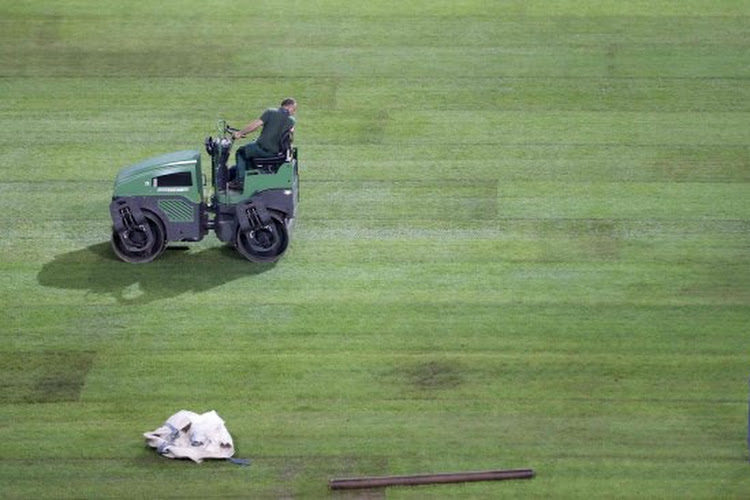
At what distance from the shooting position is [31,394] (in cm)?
1748

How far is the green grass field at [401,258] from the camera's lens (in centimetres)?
1666

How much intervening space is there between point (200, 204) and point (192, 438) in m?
3.87

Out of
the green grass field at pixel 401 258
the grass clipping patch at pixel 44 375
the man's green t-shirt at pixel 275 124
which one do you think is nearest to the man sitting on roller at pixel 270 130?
the man's green t-shirt at pixel 275 124

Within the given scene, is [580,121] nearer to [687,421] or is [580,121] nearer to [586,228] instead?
[586,228]

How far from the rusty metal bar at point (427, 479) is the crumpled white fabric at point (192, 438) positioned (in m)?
1.11

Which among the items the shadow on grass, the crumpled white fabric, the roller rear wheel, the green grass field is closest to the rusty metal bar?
the green grass field

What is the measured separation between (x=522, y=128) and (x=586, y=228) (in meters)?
2.83

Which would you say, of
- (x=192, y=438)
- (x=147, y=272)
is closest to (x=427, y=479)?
(x=192, y=438)

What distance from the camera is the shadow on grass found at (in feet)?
63.6

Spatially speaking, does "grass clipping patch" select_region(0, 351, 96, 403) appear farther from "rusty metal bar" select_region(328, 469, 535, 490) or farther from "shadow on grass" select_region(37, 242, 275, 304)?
"rusty metal bar" select_region(328, 469, 535, 490)

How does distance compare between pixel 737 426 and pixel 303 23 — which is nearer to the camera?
pixel 737 426

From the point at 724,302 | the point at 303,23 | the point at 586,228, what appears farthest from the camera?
the point at 303,23

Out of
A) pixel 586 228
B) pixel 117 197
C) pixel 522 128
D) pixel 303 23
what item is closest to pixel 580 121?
pixel 522 128

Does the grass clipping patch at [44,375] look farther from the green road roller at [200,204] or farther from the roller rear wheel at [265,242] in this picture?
the roller rear wheel at [265,242]
